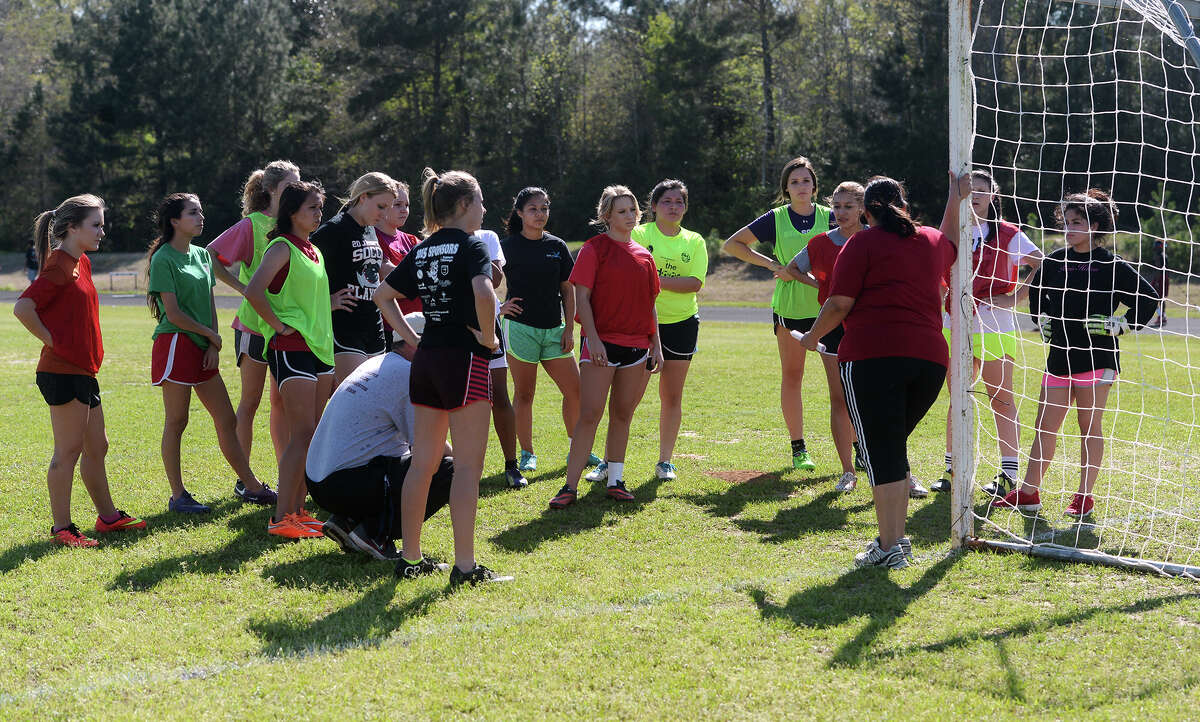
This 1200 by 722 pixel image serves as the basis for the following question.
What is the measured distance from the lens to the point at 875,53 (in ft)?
150

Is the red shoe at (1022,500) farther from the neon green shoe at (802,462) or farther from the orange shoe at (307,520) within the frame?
the orange shoe at (307,520)

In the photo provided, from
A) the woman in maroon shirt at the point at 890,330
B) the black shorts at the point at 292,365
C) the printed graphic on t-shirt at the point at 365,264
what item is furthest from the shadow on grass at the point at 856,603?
the printed graphic on t-shirt at the point at 365,264

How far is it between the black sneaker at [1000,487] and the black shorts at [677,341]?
2086 millimetres

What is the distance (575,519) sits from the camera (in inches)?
237

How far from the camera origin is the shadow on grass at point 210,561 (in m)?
4.85

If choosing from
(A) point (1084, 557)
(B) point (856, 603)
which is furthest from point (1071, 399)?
(B) point (856, 603)

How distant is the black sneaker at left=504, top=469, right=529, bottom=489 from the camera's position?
685 cm

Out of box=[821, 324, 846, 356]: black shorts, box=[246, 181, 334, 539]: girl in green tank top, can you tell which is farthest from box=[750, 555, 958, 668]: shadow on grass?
box=[246, 181, 334, 539]: girl in green tank top

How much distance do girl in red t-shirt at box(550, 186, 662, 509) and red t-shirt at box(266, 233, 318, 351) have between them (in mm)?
1612

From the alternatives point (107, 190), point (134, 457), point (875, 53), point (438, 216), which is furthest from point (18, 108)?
point (438, 216)

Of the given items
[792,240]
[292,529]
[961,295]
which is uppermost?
[792,240]

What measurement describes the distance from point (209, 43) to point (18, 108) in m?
12.2

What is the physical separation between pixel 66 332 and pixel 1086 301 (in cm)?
551

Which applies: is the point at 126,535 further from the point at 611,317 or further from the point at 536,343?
the point at 611,317
